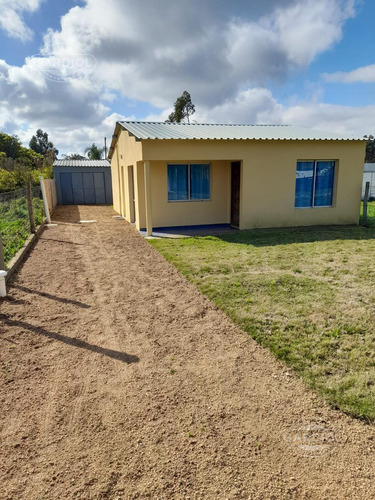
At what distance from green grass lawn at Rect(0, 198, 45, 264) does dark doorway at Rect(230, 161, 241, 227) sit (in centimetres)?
685

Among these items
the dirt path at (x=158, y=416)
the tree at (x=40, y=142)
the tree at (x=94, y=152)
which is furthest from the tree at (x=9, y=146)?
the dirt path at (x=158, y=416)

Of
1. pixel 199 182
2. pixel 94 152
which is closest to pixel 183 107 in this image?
pixel 94 152

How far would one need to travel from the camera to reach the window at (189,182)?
480 inches

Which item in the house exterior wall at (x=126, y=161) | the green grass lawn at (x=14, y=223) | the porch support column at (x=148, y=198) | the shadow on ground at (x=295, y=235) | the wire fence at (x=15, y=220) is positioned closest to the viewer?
the green grass lawn at (x=14, y=223)

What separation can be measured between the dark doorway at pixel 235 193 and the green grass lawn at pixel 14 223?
685 centimetres

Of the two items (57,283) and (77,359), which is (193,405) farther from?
(57,283)

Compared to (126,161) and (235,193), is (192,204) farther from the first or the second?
(126,161)

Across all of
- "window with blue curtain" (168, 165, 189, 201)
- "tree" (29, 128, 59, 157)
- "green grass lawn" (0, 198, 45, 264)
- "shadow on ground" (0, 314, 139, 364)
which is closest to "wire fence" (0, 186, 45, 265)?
"green grass lawn" (0, 198, 45, 264)

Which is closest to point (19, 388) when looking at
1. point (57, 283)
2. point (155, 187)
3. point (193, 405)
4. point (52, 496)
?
point (52, 496)

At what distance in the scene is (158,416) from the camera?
2980mm

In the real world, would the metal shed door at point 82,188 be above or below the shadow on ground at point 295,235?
above

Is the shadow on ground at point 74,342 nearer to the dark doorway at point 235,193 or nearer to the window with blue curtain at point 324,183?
the dark doorway at point 235,193

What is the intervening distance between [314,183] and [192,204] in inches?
175

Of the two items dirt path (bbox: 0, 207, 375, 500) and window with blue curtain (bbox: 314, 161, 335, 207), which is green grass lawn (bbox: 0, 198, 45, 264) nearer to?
dirt path (bbox: 0, 207, 375, 500)
